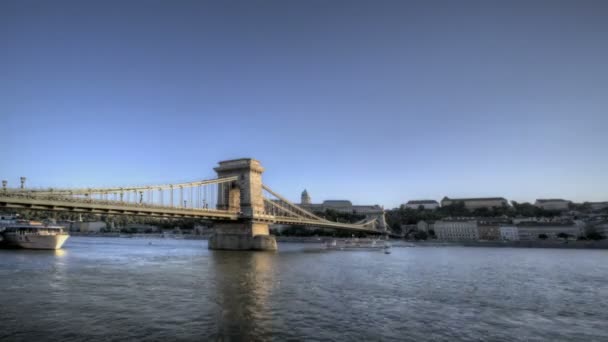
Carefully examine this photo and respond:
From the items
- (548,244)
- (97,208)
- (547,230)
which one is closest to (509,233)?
(547,230)

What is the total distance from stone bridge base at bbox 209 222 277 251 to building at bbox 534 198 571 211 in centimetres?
16617

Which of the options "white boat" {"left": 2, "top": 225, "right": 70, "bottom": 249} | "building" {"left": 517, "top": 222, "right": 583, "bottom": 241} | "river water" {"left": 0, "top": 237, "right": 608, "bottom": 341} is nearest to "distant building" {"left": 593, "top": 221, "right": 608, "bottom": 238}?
"building" {"left": 517, "top": 222, "right": 583, "bottom": 241}

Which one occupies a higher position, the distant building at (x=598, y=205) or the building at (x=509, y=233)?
the distant building at (x=598, y=205)

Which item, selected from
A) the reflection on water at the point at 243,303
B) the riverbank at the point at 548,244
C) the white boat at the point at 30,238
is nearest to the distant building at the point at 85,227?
the white boat at the point at 30,238

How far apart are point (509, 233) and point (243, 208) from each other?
89.2 m

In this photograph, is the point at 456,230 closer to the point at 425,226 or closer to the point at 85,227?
the point at 425,226

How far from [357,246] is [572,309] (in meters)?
61.8

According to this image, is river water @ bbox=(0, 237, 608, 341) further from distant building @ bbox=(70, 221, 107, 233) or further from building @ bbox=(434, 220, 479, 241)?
distant building @ bbox=(70, 221, 107, 233)

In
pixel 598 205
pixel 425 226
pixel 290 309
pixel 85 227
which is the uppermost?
pixel 598 205

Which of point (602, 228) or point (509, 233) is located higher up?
point (602, 228)

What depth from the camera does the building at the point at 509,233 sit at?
355ft

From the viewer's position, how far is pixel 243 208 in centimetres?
5469

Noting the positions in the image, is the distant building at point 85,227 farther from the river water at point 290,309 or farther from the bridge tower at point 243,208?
the river water at point 290,309

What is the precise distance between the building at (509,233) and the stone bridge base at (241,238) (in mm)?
83611
